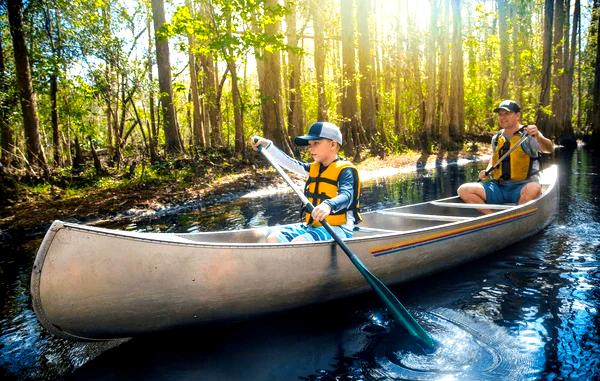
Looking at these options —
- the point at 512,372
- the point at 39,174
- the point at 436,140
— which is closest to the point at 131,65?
the point at 39,174

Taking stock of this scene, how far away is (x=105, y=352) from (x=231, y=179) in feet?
30.8

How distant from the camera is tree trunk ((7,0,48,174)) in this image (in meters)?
10.9

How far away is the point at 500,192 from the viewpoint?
629cm

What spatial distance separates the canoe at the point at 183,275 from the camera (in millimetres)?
2705

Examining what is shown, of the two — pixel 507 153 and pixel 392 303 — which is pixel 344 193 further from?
pixel 507 153

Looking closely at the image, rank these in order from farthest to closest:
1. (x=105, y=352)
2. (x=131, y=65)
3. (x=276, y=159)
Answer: (x=131, y=65) → (x=276, y=159) → (x=105, y=352)

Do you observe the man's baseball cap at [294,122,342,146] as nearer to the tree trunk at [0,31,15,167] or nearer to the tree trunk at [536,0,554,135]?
the tree trunk at [0,31,15,167]

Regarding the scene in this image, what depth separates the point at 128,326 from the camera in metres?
3.06

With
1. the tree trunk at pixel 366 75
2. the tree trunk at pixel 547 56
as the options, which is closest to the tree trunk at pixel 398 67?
the tree trunk at pixel 366 75

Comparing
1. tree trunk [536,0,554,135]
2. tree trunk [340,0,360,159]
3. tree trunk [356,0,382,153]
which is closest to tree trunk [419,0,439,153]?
tree trunk [356,0,382,153]

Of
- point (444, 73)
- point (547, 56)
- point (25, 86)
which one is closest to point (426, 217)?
point (25, 86)

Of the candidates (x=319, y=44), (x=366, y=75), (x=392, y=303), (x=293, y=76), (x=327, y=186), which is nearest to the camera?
(x=392, y=303)

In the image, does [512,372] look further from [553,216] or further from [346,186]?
[553,216]

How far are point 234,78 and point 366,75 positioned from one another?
6.94 m
